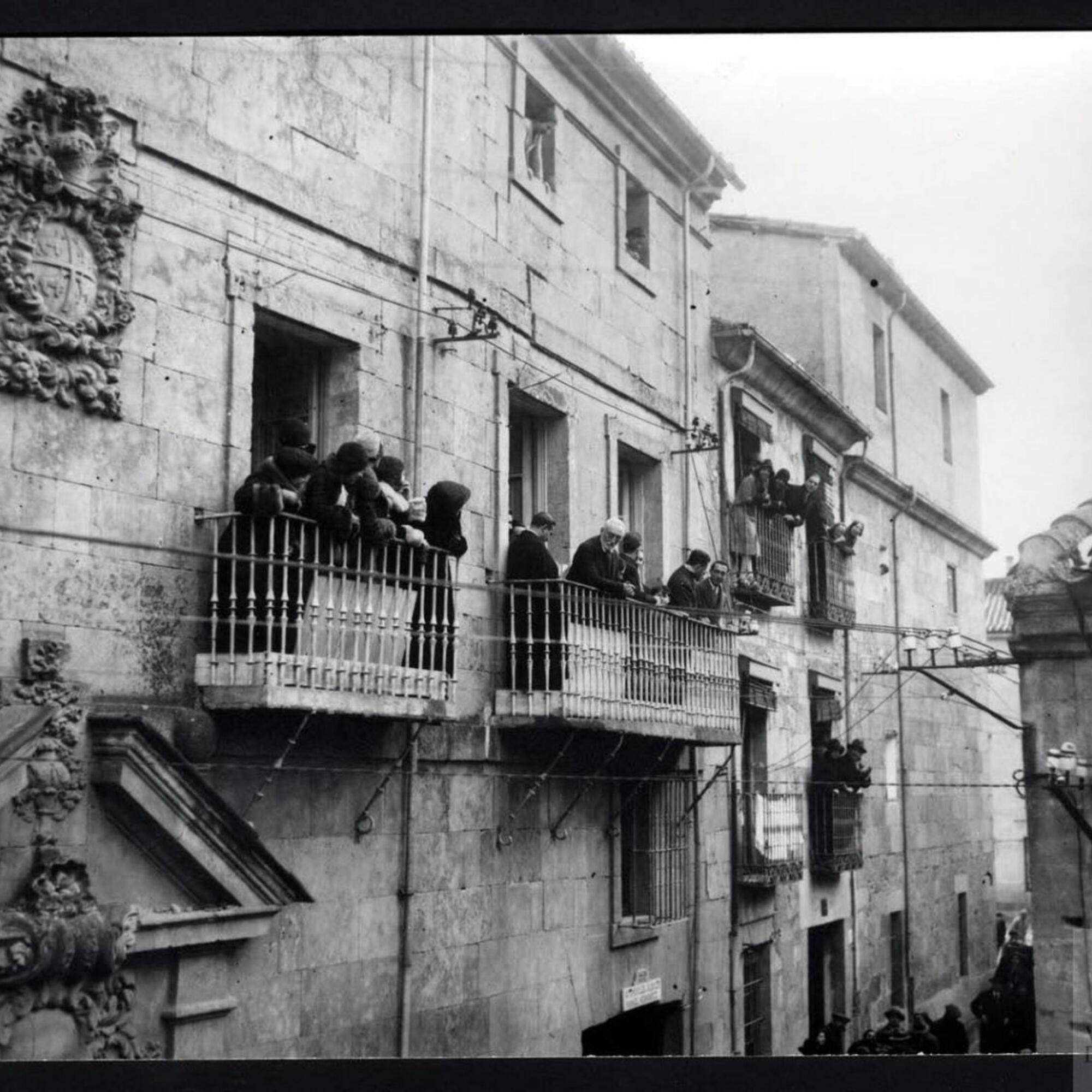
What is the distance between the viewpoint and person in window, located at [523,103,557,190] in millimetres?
9945

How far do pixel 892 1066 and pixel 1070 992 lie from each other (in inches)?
55.0

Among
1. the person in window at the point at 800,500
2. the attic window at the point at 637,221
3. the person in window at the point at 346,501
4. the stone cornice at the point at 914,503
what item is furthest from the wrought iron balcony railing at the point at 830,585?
the person in window at the point at 346,501

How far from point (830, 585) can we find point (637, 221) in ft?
9.34

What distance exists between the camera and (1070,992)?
8.70m

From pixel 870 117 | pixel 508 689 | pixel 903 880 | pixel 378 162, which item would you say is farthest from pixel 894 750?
pixel 378 162

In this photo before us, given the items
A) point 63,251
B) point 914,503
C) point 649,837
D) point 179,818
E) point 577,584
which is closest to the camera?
point 63,251

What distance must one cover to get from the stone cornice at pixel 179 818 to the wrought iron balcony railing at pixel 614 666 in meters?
2.19

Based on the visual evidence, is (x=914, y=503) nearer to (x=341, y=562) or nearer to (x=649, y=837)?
(x=649, y=837)

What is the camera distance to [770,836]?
10430 millimetres

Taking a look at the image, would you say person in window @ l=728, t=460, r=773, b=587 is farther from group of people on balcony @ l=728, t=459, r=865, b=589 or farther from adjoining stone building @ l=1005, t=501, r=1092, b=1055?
adjoining stone building @ l=1005, t=501, r=1092, b=1055

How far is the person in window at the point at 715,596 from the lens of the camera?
10.4m

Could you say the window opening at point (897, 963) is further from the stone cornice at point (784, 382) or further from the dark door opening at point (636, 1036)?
the stone cornice at point (784, 382)

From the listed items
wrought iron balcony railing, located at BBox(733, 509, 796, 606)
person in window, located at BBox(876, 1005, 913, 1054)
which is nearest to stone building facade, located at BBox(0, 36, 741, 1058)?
wrought iron balcony railing, located at BBox(733, 509, 796, 606)

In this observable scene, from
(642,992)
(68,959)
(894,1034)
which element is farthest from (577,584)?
(68,959)
